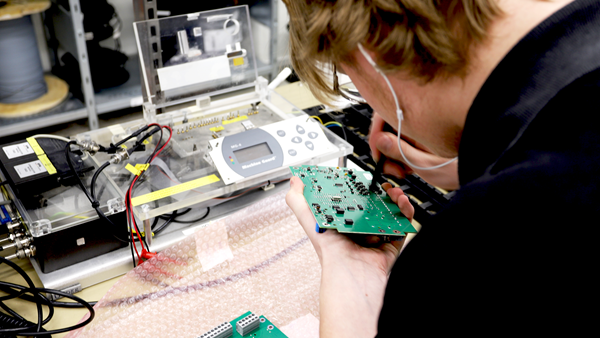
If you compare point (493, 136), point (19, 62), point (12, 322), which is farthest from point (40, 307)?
point (19, 62)

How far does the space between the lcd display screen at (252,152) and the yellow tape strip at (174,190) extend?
0.28 feet

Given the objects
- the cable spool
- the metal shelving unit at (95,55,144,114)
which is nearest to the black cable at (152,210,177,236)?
the cable spool

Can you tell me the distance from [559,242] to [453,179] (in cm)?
56

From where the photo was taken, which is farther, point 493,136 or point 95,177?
point 95,177

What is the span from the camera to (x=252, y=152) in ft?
3.90

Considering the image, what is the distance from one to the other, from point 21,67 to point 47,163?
46.7 inches

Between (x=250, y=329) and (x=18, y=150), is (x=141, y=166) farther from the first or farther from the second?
(x=250, y=329)

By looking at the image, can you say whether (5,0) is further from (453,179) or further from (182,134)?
(453,179)

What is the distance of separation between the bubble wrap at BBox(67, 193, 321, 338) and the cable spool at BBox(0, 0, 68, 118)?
1.43 metres

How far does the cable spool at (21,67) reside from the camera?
72.3 inches

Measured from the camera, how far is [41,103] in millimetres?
2127

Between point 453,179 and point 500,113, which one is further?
point 453,179

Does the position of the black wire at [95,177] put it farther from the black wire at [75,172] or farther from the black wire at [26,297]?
the black wire at [26,297]

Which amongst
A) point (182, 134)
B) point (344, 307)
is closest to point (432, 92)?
point (344, 307)
